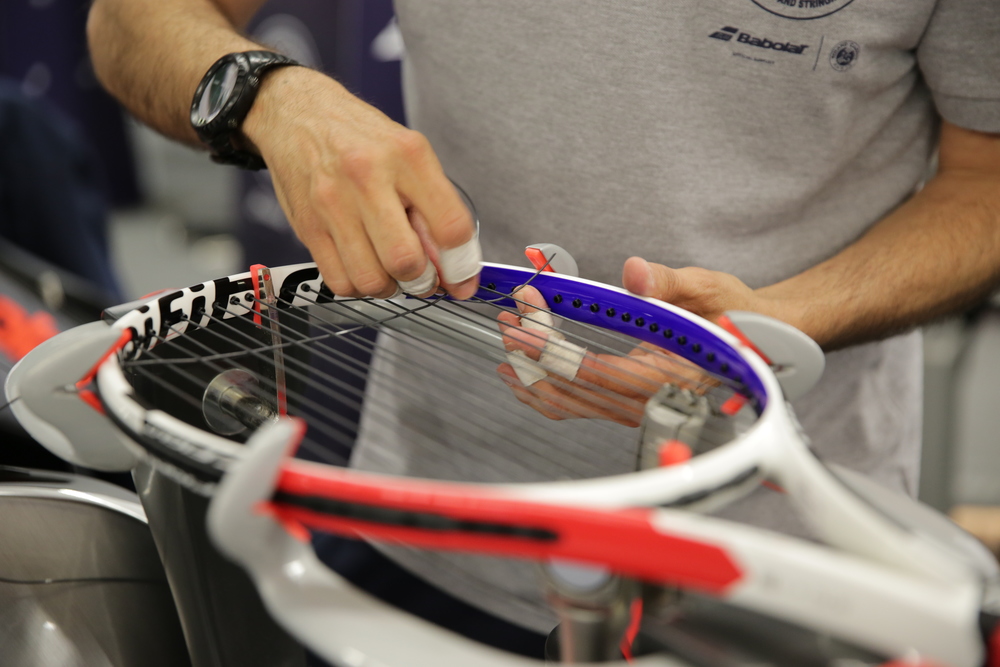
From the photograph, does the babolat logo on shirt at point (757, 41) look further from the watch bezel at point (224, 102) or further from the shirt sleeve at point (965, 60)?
the watch bezel at point (224, 102)

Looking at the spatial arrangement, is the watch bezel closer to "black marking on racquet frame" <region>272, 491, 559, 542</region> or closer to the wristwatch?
the wristwatch

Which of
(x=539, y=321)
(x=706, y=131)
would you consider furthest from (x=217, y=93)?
(x=706, y=131)

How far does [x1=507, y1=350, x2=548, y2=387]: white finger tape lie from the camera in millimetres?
569

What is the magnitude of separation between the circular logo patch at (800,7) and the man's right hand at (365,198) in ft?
1.24

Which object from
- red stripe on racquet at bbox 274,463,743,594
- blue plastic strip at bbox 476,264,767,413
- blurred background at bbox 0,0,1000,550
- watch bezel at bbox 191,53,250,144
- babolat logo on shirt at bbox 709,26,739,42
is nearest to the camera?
red stripe on racquet at bbox 274,463,743,594

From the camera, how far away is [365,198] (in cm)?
54

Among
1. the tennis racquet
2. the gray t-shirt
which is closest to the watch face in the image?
the tennis racquet

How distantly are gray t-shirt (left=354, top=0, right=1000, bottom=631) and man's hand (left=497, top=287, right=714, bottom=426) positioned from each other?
0.52 feet

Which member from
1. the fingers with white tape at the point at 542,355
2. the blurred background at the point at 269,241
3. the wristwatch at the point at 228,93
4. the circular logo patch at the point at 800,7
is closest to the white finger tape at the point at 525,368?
the fingers with white tape at the point at 542,355

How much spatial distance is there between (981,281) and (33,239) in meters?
1.74

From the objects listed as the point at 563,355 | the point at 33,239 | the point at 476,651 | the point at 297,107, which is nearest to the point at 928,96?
the point at 563,355

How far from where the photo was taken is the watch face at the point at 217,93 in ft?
2.07

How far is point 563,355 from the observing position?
57 cm

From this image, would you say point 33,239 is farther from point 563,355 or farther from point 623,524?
point 623,524
